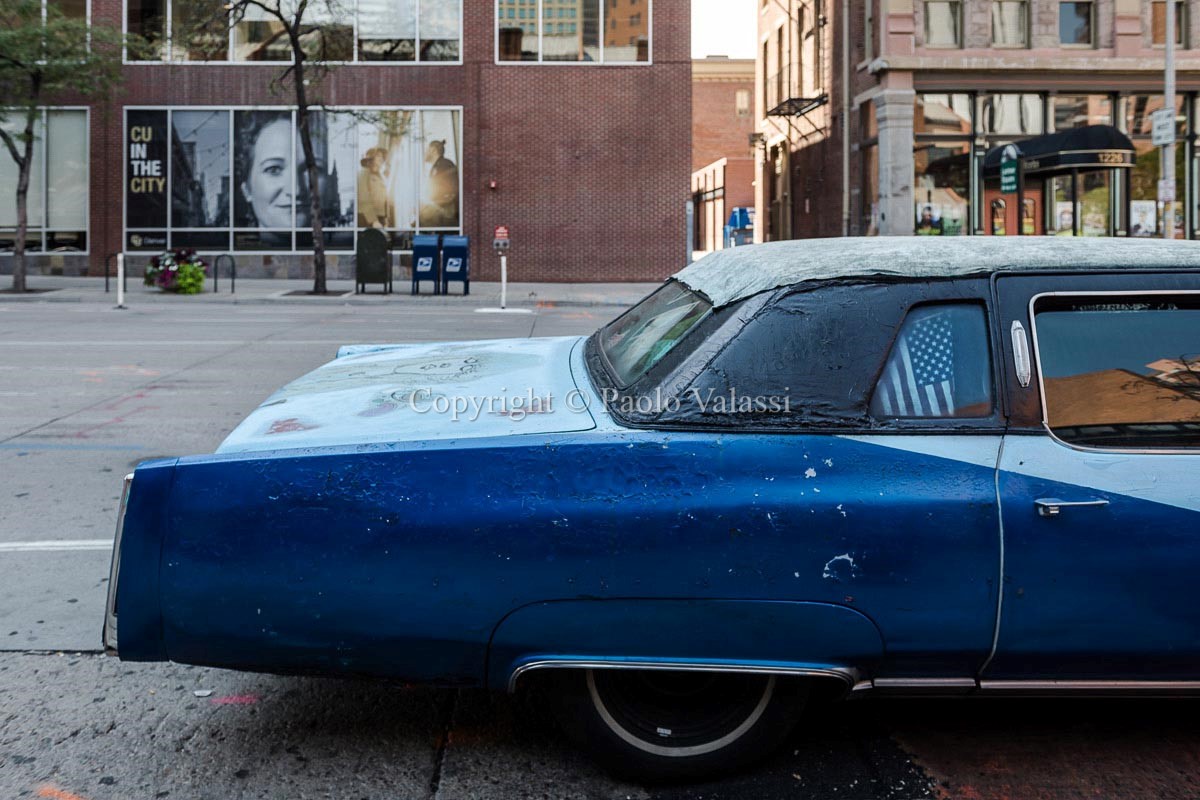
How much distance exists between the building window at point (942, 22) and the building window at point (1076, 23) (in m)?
2.54

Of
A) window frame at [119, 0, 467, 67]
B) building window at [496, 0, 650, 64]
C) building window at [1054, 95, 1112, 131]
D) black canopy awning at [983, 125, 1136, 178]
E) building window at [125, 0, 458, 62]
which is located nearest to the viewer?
black canopy awning at [983, 125, 1136, 178]

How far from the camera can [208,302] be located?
77.0 feet

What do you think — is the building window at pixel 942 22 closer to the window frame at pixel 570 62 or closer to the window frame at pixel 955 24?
the window frame at pixel 955 24

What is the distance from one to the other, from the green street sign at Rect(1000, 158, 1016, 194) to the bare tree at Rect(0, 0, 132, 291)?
19588 mm

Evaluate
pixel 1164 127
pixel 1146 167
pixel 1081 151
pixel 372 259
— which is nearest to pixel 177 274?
pixel 372 259

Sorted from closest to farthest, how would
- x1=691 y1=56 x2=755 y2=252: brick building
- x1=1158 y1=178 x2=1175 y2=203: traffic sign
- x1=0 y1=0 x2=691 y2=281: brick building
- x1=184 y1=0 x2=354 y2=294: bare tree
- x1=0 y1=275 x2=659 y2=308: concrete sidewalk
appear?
x1=1158 y1=178 x2=1175 y2=203: traffic sign < x1=0 y1=275 x2=659 y2=308: concrete sidewalk < x1=184 y1=0 x2=354 y2=294: bare tree < x1=0 y1=0 x2=691 y2=281: brick building < x1=691 y1=56 x2=755 y2=252: brick building

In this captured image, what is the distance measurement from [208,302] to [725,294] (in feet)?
70.9

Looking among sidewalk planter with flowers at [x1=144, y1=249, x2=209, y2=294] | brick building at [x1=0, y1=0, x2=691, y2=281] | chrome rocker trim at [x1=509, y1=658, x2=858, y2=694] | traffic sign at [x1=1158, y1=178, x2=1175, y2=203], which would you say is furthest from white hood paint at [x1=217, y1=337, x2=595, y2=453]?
brick building at [x1=0, y1=0, x2=691, y2=281]

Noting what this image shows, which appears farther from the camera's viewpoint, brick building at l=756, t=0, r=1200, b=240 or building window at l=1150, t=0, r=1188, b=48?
building window at l=1150, t=0, r=1188, b=48

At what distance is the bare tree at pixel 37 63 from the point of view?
962 inches

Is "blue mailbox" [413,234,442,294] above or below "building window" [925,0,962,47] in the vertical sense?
below

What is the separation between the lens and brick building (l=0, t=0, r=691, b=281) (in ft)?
103

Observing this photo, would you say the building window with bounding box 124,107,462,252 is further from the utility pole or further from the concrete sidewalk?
the utility pole

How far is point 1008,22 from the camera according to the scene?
3064 cm
